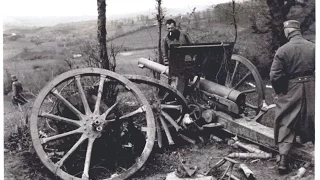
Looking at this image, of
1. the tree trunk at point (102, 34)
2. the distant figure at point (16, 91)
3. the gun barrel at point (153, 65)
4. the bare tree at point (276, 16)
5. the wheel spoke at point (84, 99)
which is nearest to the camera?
the wheel spoke at point (84, 99)

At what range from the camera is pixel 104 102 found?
19.7ft

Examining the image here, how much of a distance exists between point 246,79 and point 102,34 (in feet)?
7.85

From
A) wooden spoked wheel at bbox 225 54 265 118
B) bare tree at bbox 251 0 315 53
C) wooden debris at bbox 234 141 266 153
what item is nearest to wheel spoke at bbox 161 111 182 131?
wooden debris at bbox 234 141 266 153

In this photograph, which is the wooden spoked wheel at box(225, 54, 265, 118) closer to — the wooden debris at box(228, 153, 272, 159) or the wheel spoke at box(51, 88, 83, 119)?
the wooden debris at box(228, 153, 272, 159)

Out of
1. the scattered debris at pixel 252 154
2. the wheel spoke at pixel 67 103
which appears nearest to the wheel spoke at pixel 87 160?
the wheel spoke at pixel 67 103

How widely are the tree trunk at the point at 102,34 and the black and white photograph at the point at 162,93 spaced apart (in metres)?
0.02

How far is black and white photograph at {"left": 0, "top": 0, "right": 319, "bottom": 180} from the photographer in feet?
16.5

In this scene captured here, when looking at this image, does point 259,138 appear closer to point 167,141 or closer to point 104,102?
point 167,141

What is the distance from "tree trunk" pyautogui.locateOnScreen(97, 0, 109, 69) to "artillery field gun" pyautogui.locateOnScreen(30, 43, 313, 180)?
0.33 m

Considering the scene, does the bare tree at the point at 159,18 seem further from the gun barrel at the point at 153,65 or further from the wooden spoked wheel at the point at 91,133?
the wooden spoked wheel at the point at 91,133

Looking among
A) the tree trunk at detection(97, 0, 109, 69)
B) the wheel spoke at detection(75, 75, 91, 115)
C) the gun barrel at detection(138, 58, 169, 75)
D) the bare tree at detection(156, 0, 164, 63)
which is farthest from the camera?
the bare tree at detection(156, 0, 164, 63)

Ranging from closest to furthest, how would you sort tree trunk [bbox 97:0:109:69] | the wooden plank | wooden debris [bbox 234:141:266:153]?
the wooden plank < wooden debris [bbox 234:141:266:153] < tree trunk [bbox 97:0:109:69]

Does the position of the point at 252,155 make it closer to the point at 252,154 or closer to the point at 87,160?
the point at 252,154

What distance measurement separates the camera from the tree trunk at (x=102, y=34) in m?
6.30
